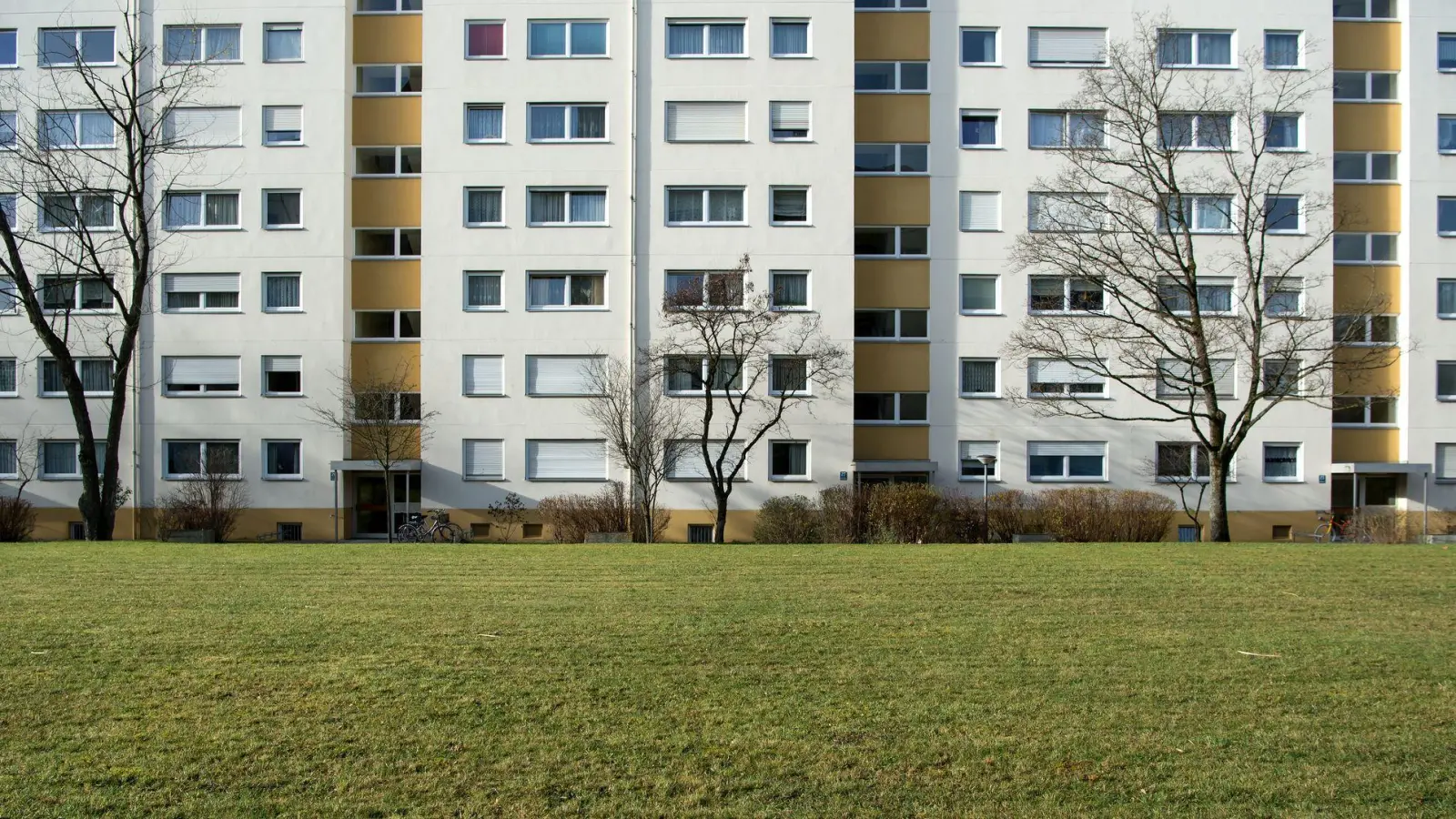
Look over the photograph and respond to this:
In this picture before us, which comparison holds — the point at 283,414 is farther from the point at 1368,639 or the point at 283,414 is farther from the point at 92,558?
the point at 1368,639

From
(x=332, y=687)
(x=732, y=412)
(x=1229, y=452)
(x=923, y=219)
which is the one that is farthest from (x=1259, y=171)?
(x=332, y=687)

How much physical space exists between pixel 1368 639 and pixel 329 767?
816 centimetres

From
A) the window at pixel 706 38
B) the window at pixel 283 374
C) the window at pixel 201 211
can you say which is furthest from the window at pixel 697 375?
the window at pixel 201 211

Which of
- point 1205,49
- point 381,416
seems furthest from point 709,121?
point 1205,49

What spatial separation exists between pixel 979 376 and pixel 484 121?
16251mm

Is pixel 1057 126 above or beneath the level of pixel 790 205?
above

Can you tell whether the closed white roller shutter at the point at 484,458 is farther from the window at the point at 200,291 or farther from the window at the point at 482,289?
the window at the point at 200,291

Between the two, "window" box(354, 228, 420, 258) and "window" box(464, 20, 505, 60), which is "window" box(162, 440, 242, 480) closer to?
"window" box(354, 228, 420, 258)

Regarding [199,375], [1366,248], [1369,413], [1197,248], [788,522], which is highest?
[1366,248]

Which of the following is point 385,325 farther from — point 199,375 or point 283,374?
point 199,375

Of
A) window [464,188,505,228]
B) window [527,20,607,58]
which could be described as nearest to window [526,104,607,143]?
window [527,20,607,58]

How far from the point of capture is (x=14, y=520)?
94.9 feet

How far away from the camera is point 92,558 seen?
15.3m

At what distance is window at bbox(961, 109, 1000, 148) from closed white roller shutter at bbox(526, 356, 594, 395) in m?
12.9
